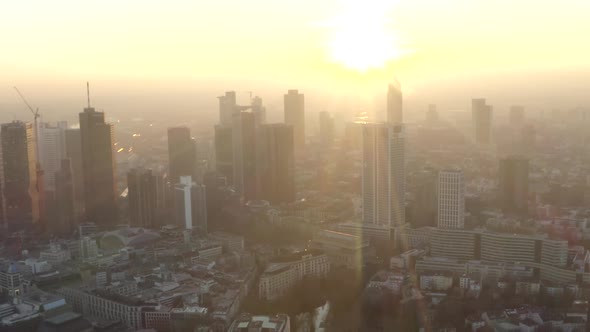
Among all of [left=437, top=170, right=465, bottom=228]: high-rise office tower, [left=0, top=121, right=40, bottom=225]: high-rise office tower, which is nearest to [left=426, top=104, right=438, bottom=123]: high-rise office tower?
[left=437, top=170, right=465, bottom=228]: high-rise office tower

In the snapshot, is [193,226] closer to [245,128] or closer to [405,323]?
[245,128]

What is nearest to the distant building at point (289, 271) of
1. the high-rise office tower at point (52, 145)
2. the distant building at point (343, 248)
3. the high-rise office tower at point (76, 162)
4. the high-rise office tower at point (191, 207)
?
the distant building at point (343, 248)

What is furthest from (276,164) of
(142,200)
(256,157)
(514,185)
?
(514,185)

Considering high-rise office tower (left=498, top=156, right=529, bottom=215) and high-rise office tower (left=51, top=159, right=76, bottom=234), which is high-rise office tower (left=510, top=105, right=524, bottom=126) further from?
high-rise office tower (left=51, top=159, right=76, bottom=234)

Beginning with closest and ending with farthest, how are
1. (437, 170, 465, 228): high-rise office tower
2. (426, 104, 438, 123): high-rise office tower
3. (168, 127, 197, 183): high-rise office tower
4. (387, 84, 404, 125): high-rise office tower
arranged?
(437, 170, 465, 228): high-rise office tower
(168, 127, 197, 183): high-rise office tower
(387, 84, 404, 125): high-rise office tower
(426, 104, 438, 123): high-rise office tower

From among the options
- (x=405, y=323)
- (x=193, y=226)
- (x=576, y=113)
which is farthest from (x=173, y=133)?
(x=576, y=113)

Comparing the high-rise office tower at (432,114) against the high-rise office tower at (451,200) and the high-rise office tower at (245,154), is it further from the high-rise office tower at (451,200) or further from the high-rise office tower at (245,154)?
the high-rise office tower at (451,200)

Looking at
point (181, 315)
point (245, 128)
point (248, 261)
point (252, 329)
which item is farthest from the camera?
point (245, 128)

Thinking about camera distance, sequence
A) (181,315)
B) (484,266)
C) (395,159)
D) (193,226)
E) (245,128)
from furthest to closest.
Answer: (245,128), (193,226), (395,159), (484,266), (181,315)
